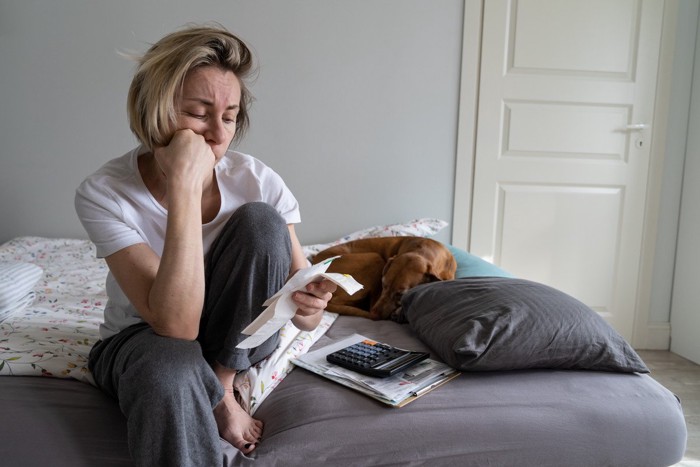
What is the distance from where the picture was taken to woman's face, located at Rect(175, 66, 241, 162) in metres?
1.06

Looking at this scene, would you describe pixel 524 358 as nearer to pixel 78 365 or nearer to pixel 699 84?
pixel 78 365

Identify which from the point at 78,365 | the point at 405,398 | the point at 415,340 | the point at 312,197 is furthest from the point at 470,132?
the point at 78,365

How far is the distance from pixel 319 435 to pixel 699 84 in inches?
107

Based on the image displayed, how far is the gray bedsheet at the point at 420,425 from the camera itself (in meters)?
0.94

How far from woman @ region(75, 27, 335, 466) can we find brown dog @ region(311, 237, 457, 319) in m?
0.61

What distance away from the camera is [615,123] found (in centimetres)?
270

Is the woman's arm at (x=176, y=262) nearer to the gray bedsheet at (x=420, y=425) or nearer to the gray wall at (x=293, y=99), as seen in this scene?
the gray bedsheet at (x=420, y=425)

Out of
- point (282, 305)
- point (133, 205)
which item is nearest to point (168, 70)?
point (133, 205)

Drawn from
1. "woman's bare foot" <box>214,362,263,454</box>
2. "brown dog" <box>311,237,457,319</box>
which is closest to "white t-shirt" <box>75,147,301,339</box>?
"woman's bare foot" <box>214,362,263,454</box>

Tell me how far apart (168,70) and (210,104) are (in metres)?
0.10

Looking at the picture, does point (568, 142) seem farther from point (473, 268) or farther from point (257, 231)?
point (257, 231)

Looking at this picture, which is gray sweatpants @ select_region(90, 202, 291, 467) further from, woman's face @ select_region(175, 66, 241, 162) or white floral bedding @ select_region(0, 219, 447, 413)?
woman's face @ select_region(175, 66, 241, 162)

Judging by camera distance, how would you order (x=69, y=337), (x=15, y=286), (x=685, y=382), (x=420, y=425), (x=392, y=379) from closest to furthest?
(x=420, y=425) < (x=392, y=379) < (x=69, y=337) < (x=15, y=286) < (x=685, y=382)

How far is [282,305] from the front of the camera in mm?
903
